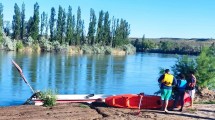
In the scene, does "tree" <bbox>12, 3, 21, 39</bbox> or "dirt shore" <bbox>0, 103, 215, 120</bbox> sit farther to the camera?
"tree" <bbox>12, 3, 21, 39</bbox>

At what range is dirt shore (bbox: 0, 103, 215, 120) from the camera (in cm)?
Answer: 1405

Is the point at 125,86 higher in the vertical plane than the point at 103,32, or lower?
lower

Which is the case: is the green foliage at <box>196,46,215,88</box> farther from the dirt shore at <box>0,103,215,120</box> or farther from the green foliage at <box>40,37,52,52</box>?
the green foliage at <box>40,37,52,52</box>

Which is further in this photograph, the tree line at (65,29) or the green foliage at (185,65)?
the tree line at (65,29)

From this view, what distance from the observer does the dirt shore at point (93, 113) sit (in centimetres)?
1405

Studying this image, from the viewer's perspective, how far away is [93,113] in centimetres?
1478

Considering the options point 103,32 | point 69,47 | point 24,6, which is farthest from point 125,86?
point 103,32

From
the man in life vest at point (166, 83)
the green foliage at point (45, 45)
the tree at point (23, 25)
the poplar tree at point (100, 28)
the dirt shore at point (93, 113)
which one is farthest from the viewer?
the poplar tree at point (100, 28)

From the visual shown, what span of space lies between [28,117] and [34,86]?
16.1 metres

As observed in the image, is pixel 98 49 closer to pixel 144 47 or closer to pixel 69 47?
pixel 69 47

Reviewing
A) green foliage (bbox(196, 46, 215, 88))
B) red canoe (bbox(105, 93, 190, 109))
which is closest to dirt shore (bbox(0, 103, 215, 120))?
red canoe (bbox(105, 93, 190, 109))

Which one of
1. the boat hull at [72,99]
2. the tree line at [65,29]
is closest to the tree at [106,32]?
the tree line at [65,29]

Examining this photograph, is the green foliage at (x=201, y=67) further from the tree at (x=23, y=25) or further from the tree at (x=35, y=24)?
the tree at (x=23, y=25)

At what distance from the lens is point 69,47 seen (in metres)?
98.1
